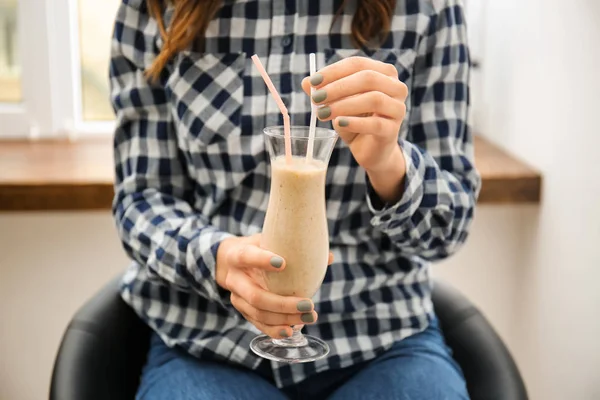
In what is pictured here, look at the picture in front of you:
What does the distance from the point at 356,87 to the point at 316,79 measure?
0.05m

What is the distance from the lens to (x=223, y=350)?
1138 mm

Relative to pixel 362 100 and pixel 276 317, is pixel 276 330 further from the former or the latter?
pixel 362 100

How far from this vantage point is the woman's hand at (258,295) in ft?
2.97

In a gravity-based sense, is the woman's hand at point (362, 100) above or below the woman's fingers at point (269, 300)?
above

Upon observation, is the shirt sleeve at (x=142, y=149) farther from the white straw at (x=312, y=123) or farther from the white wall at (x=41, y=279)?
the white wall at (x=41, y=279)

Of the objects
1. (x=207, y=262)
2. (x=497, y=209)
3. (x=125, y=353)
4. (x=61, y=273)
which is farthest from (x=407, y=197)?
(x=61, y=273)

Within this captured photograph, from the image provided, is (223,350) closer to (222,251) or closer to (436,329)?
(222,251)

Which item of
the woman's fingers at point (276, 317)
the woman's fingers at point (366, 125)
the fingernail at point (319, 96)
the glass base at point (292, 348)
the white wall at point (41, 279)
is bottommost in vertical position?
the white wall at point (41, 279)

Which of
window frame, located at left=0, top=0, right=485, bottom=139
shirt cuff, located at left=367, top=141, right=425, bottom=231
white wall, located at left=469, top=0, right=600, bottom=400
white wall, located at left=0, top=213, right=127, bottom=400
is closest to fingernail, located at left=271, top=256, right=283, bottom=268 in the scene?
shirt cuff, located at left=367, top=141, right=425, bottom=231

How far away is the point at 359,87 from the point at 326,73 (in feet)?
0.13

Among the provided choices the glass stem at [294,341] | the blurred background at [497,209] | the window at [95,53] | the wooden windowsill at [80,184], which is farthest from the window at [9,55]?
the glass stem at [294,341]

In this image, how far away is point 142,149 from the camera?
47.6 inches

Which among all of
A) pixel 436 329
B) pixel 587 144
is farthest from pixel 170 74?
pixel 587 144

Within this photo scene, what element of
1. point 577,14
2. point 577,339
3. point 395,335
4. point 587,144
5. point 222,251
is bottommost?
point 577,339
